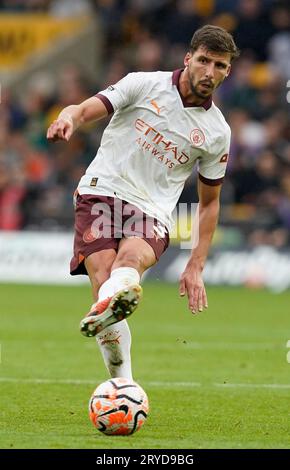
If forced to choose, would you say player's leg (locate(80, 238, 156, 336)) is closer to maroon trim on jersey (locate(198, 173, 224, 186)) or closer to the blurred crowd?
maroon trim on jersey (locate(198, 173, 224, 186))

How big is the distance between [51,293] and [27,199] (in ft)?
11.8

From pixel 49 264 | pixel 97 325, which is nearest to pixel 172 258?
pixel 49 264

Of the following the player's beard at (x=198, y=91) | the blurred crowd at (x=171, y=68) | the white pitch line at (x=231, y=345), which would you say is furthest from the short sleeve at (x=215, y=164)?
the blurred crowd at (x=171, y=68)

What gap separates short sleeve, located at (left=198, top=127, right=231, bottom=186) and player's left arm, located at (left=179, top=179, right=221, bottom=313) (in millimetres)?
62

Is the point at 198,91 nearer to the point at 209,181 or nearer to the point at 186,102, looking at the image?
the point at 186,102

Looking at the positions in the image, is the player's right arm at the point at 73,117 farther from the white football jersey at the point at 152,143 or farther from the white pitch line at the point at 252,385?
the white pitch line at the point at 252,385

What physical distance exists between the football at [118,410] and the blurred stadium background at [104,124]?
40.1 ft

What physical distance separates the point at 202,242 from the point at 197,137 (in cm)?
77

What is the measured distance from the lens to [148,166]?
326 inches

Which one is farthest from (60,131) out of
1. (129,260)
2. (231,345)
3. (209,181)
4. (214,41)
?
(231,345)

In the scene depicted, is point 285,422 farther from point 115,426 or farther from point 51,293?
point 51,293

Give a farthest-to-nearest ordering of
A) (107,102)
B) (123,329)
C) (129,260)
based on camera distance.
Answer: (123,329) < (107,102) < (129,260)

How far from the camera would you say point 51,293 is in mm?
18781

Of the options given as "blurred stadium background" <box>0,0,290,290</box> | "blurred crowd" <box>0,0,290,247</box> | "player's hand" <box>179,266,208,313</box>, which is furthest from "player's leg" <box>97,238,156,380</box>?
"blurred crowd" <box>0,0,290,247</box>
